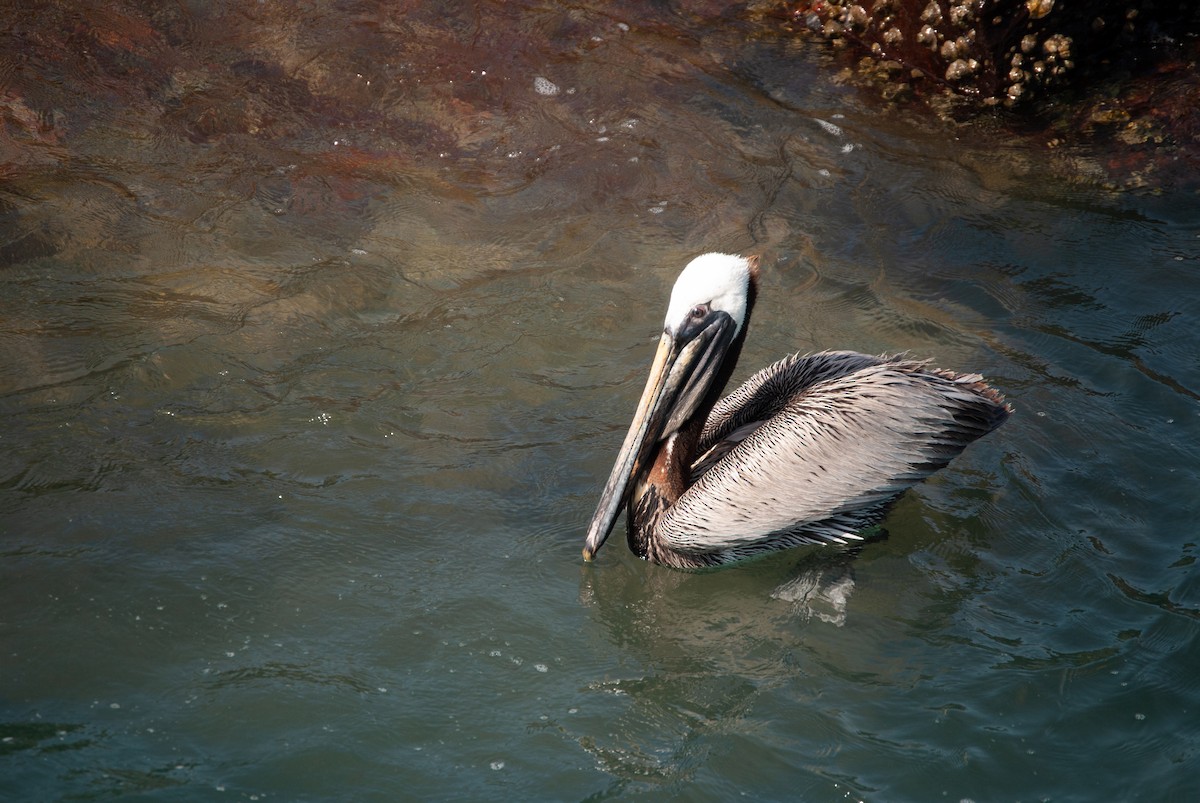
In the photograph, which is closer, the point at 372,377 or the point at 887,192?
the point at 372,377

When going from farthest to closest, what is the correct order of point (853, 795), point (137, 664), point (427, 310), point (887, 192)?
point (887, 192), point (427, 310), point (137, 664), point (853, 795)

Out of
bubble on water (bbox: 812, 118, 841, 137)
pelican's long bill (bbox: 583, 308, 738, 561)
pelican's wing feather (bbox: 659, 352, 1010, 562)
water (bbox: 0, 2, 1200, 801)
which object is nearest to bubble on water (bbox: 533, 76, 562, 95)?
water (bbox: 0, 2, 1200, 801)

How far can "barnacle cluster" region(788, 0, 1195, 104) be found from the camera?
6848 mm

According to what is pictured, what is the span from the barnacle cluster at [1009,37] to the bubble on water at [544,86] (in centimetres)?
241

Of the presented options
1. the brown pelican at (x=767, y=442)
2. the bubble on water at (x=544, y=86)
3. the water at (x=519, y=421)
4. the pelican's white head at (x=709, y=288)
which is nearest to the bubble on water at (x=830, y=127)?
the water at (x=519, y=421)

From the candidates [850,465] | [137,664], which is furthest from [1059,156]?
[137,664]

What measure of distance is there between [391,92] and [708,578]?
4183 millimetres

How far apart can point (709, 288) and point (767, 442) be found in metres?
0.73

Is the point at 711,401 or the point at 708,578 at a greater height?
Result: the point at 711,401

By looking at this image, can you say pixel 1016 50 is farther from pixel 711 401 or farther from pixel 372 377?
pixel 372 377

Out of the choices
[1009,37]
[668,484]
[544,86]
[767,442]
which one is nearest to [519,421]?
Result: [668,484]

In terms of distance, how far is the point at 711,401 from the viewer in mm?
4469

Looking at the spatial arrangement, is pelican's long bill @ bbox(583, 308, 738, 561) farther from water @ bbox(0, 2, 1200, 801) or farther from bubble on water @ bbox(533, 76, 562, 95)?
bubble on water @ bbox(533, 76, 562, 95)

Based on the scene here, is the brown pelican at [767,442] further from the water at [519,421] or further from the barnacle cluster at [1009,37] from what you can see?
the barnacle cluster at [1009,37]
